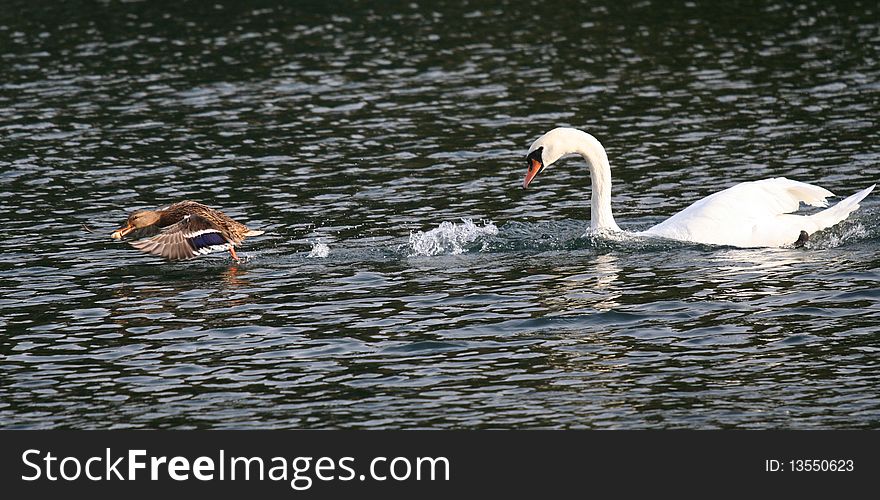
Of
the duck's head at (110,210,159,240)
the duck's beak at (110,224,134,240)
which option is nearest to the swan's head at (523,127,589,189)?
the duck's head at (110,210,159,240)

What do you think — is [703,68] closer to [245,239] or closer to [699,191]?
[699,191]

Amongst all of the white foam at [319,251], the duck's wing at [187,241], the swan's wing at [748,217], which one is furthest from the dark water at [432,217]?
the duck's wing at [187,241]

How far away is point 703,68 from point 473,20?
8139mm

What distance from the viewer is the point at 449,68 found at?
30.4 meters

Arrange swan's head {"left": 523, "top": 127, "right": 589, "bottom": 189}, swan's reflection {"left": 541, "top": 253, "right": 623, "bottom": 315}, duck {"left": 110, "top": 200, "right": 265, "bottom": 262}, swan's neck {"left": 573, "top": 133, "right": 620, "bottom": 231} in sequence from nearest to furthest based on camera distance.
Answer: swan's reflection {"left": 541, "top": 253, "right": 623, "bottom": 315}
duck {"left": 110, "top": 200, "right": 265, "bottom": 262}
swan's neck {"left": 573, "top": 133, "right": 620, "bottom": 231}
swan's head {"left": 523, "top": 127, "right": 589, "bottom": 189}

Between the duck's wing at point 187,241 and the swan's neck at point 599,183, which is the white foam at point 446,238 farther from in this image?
the duck's wing at point 187,241

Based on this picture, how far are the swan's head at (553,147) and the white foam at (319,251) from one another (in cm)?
269

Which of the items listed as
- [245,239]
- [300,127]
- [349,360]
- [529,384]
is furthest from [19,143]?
[529,384]

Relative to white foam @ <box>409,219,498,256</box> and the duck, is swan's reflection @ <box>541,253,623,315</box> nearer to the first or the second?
white foam @ <box>409,219,498,256</box>

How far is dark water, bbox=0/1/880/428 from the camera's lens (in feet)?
41.8

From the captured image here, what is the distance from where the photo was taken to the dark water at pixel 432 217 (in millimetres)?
12742

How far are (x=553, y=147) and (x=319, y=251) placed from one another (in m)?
3.18

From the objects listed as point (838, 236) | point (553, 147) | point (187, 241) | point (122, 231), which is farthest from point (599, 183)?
point (122, 231)

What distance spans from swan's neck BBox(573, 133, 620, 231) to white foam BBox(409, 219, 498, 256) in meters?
1.36
